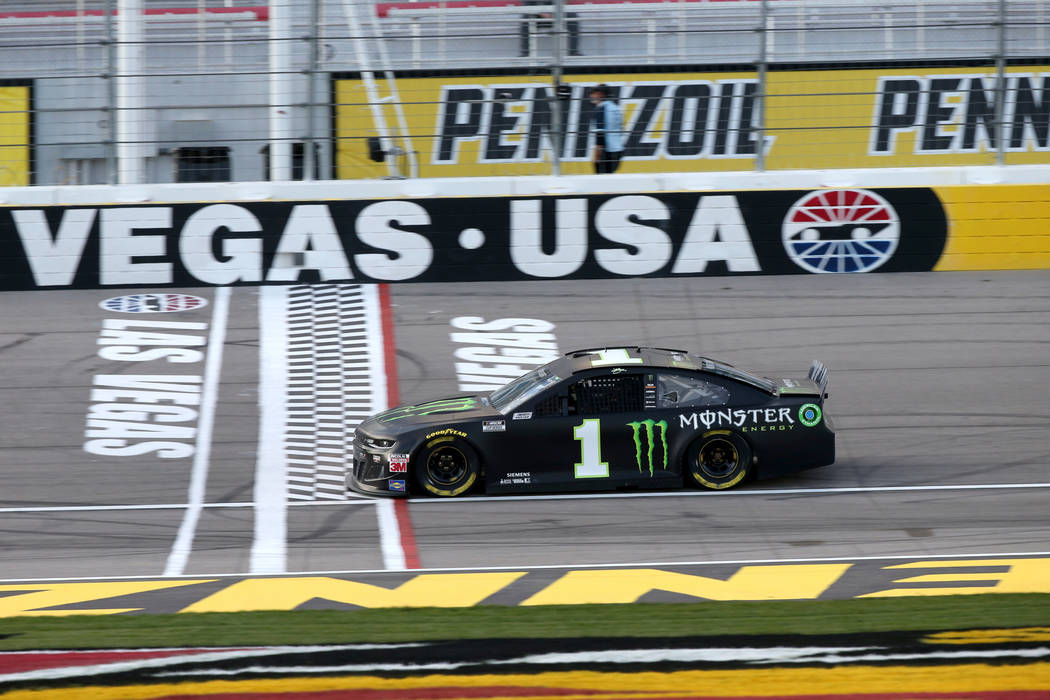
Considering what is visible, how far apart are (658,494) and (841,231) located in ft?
20.7

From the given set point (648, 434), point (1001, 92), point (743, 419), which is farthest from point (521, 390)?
point (1001, 92)

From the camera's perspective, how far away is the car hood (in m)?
10.0

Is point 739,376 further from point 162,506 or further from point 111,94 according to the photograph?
point 111,94

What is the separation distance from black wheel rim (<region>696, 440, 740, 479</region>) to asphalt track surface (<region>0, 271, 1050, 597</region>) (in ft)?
0.69

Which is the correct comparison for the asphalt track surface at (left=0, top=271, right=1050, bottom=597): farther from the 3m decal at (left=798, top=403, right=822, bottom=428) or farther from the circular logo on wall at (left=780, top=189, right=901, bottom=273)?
the 3m decal at (left=798, top=403, right=822, bottom=428)

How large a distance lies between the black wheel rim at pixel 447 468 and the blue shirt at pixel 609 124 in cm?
640

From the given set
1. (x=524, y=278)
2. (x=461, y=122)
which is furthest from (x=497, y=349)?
(x=461, y=122)

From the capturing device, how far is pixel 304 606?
7750 millimetres

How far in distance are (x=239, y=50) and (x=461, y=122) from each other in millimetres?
2882

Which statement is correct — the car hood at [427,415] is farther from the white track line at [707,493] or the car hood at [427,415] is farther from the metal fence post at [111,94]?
the metal fence post at [111,94]

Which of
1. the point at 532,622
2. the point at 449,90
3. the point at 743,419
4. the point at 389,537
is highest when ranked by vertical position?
the point at 449,90

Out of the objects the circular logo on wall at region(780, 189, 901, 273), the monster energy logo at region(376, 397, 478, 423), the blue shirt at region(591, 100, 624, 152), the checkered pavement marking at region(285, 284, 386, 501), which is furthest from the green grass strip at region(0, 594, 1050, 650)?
the blue shirt at region(591, 100, 624, 152)

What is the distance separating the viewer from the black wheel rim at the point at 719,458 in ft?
33.1

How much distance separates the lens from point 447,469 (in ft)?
33.1
